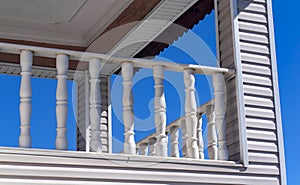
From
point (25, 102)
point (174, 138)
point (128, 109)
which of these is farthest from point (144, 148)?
point (25, 102)

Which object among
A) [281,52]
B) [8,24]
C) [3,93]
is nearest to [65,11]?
[8,24]

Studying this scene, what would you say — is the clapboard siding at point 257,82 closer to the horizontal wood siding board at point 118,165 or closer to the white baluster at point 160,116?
the horizontal wood siding board at point 118,165

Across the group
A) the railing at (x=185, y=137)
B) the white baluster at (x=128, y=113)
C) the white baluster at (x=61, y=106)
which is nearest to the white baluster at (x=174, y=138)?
the railing at (x=185, y=137)

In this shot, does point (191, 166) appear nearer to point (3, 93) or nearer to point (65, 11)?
point (65, 11)

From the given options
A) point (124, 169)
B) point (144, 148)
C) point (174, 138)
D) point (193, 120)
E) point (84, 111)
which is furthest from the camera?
point (84, 111)

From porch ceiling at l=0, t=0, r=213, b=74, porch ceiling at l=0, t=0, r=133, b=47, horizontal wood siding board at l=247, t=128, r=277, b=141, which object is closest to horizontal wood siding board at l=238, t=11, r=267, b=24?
porch ceiling at l=0, t=0, r=213, b=74

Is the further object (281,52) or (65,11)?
(281,52)

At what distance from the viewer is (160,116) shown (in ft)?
16.0

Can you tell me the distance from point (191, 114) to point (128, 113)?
56 centimetres

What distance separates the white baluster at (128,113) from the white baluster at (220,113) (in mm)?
784

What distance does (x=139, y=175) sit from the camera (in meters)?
4.75

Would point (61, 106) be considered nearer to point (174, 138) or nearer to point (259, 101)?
point (259, 101)

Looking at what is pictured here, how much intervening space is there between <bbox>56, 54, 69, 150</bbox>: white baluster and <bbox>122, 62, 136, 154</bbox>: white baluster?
0.46 meters

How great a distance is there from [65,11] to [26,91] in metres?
2.99
